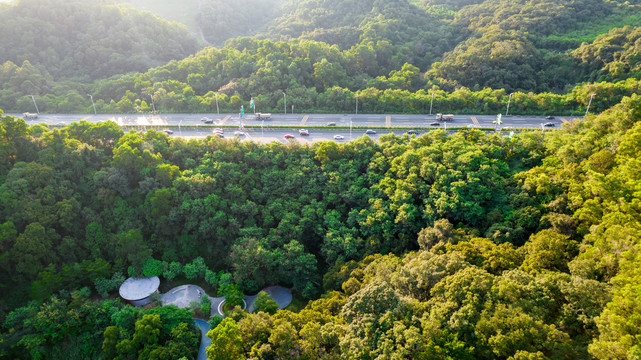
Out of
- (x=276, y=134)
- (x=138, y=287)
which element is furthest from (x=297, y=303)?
(x=276, y=134)

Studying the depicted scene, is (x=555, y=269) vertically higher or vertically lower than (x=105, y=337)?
higher

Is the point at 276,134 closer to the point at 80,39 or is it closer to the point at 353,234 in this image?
the point at 353,234

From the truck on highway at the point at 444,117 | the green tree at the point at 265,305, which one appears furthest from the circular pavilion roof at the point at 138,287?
the truck on highway at the point at 444,117

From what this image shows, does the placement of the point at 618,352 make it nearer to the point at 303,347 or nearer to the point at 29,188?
the point at 303,347

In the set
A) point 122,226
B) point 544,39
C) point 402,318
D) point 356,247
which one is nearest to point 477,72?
point 544,39

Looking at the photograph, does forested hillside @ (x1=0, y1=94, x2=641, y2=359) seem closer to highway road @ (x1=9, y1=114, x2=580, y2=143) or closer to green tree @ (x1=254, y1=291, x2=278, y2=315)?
green tree @ (x1=254, y1=291, x2=278, y2=315)

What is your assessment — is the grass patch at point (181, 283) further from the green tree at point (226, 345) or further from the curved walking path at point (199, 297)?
the green tree at point (226, 345)

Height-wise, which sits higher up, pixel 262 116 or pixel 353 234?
pixel 262 116
